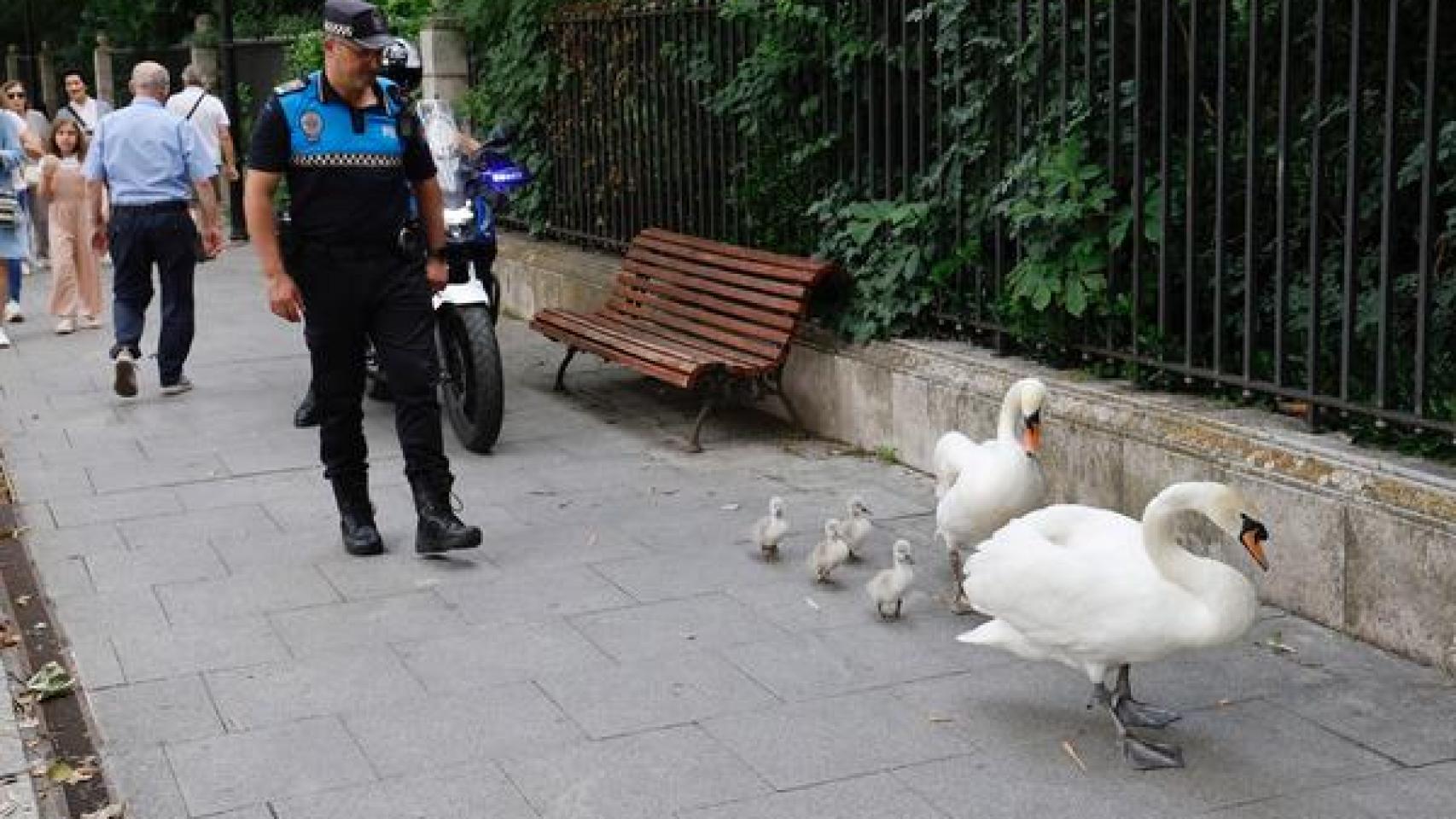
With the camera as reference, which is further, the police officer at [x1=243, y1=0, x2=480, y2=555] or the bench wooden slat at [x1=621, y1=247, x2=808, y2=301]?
the bench wooden slat at [x1=621, y1=247, x2=808, y2=301]

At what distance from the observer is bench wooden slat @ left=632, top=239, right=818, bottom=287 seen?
28.3ft

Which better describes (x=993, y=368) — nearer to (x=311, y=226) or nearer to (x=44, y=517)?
(x=311, y=226)

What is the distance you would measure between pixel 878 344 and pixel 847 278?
44cm

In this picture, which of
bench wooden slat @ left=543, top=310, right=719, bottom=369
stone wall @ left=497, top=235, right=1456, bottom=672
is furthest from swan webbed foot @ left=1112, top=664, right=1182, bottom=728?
bench wooden slat @ left=543, top=310, right=719, bottom=369

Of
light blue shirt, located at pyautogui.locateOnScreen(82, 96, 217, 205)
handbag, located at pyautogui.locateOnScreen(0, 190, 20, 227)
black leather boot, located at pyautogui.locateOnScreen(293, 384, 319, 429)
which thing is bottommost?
black leather boot, located at pyautogui.locateOnScreen(293, 384, 319, 429)

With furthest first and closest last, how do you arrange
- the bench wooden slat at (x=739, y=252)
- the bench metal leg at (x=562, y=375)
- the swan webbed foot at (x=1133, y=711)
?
1. the bench metal leg at (x=562, y=375)
2. the bench wooden slat at (x=739, y=252)
3. the swan webbed foot at (x=1133, y=711)

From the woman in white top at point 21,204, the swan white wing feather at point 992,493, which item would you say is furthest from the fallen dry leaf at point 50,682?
the woman in white top at point 21,204

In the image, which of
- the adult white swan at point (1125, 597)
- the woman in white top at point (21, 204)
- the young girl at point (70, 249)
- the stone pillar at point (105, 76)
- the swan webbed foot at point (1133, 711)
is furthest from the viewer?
the stone pillar at point (105, 76)

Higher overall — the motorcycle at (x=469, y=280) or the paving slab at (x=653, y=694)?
the motorcycle at (x=469, y=280)

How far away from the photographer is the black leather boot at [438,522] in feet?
22.4

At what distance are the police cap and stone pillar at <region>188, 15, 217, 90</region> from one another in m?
18.9

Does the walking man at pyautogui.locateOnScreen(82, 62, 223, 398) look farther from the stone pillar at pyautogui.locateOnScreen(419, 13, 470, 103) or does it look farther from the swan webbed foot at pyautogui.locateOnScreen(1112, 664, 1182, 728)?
the swan webbed foot at pyautogui.locateOnScreen(1112, 664, 1182, 728)

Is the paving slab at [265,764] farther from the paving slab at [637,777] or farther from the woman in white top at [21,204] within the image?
the woman in white top at [21,204]

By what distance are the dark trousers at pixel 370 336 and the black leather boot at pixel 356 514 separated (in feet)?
0.25
